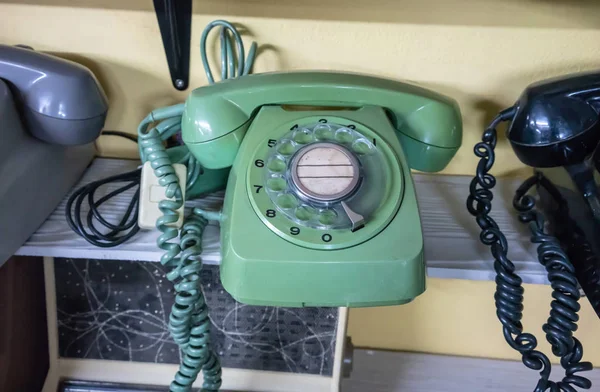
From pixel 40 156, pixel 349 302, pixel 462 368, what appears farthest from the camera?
pixel 462 368

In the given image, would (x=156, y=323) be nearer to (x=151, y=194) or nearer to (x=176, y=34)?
(x=151, y=194)

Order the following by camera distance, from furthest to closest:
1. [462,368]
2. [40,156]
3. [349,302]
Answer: [462,368] < [40,156] < [349,302]

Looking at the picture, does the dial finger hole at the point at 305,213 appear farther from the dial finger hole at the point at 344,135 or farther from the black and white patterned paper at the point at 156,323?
the black and white patterned paper at the point at 156,323

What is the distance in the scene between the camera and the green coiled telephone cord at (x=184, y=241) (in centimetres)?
58

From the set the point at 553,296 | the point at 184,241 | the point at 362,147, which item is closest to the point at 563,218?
the point at 553,296

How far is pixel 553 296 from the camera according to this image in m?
0.58

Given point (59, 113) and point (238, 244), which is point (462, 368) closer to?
point (238, 244)

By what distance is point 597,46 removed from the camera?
2.20 ft

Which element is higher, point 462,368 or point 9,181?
point 9,181

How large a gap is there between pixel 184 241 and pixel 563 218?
17.0 inches

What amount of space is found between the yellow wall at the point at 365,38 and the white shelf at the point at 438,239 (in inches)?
4.6

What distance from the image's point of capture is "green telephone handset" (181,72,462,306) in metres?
0.50

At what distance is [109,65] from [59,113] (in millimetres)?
148

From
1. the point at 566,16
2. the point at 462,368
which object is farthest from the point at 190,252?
the point at 462,368
